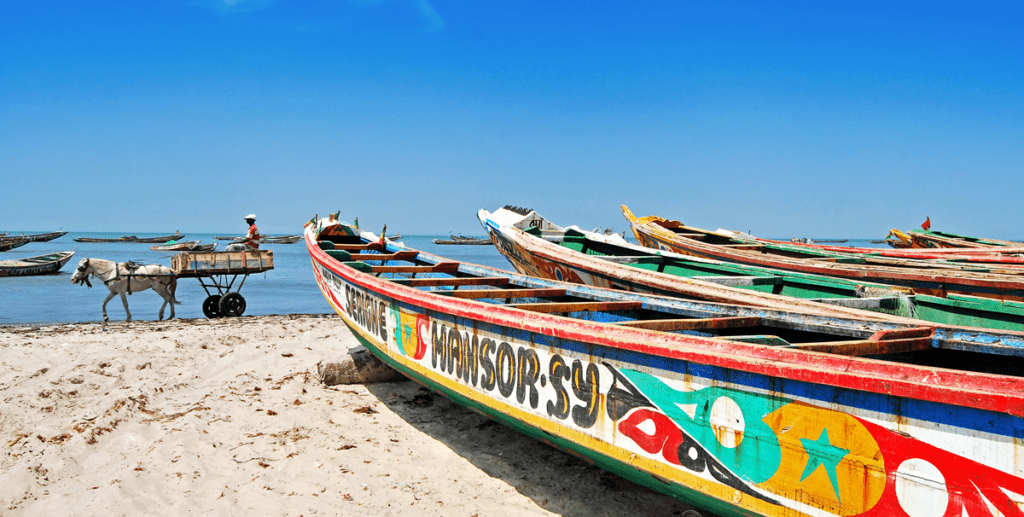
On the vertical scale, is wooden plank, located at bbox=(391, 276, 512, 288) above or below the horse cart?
above

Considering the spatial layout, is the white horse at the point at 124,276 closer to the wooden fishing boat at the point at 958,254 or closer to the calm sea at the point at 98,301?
the calm sea at the point at 98,301

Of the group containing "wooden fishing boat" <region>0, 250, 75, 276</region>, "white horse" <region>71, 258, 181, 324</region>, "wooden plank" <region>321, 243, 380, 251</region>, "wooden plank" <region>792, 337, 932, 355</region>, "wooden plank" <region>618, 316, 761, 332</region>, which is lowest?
"wooden fishing boat" <region>0, 250, 75, 276</region>

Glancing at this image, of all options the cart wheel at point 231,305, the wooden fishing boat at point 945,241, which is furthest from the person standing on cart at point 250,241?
the wooden fishing boat at point 945,241

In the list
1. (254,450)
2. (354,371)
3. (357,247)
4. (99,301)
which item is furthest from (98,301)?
(254,450)

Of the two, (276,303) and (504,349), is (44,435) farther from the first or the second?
(276,303)

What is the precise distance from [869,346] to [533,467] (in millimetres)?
2782

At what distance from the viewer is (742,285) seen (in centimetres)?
622

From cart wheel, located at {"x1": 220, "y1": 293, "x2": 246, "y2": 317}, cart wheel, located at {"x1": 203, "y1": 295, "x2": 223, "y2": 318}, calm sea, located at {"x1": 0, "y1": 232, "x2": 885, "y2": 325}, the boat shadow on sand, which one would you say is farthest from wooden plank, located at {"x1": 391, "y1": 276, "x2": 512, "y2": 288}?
calm sea, located at {"x1": 0, "y1": 232, "x2": 885, "y2": 325}

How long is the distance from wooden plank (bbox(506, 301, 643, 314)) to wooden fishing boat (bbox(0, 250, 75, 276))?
3123 centimetres

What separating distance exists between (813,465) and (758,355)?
47 cm

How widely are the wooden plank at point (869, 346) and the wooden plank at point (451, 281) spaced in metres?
3.91

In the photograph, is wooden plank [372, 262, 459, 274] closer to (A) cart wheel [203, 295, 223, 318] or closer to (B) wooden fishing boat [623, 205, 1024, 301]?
(B) wooden fishing boat [623, 205, 1024, 301]

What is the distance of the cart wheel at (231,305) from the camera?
520 inches

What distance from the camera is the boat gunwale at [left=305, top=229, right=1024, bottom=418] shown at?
1879mm
